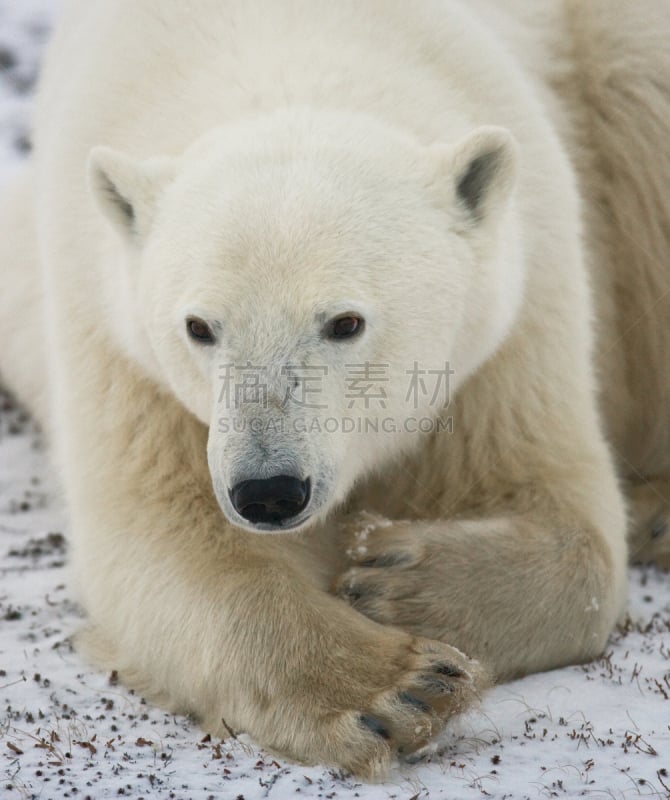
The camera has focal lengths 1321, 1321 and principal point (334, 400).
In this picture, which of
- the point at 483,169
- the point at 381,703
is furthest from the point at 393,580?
the point at 483,169

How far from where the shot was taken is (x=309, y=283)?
11.7 ft

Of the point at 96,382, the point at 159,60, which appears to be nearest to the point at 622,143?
the point at 159,60

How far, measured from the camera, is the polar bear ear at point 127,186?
3.95 meters

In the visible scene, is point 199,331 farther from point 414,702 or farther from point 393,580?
point 414,702

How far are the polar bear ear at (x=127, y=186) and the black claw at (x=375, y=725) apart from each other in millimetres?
1585

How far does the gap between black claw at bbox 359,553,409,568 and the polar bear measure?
0.01 m

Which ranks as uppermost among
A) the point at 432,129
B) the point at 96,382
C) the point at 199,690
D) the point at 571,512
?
the point at 432,129

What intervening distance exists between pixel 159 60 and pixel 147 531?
1.61 m

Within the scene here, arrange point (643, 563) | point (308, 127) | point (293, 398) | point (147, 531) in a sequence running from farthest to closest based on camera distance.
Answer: point (643, 563)
point (147, 531)
point (308, 127)
point (293, 398)

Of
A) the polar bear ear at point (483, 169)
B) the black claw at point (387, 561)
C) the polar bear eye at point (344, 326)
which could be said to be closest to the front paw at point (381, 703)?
the black claw at point (387, 561)

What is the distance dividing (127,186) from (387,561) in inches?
55.9

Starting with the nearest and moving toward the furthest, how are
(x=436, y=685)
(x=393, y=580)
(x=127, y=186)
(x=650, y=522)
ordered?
(x=436, y=685) < (x=127, y=186) < (x=393, y=580) < (x=650, y=522)

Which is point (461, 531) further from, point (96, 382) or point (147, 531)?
point (96, 382)

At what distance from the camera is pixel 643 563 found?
18.1ft
